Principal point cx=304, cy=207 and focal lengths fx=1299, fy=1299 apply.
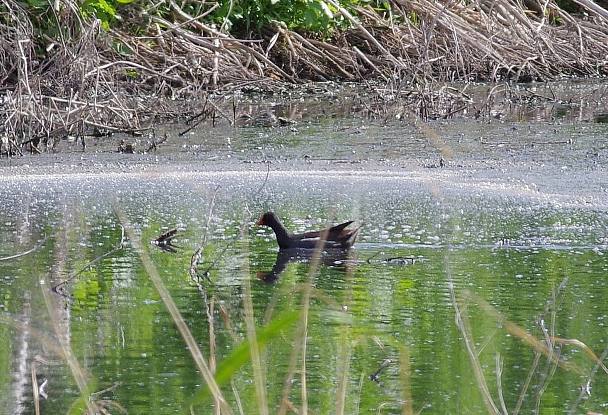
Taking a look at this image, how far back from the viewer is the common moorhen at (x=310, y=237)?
6551mm

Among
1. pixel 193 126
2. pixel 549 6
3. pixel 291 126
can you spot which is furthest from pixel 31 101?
pixel 549 6

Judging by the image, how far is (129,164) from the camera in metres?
9.84

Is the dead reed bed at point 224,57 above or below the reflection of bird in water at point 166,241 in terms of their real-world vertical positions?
above

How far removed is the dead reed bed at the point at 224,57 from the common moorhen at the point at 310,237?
3.91 meters

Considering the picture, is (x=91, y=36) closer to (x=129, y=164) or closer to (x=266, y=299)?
(x=129, y=164)

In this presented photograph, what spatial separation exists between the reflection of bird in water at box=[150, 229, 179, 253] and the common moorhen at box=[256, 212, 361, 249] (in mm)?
522

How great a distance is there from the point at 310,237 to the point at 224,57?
8096 millimetres

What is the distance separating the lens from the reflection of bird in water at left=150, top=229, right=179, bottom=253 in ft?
21.8

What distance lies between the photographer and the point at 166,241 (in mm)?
6742

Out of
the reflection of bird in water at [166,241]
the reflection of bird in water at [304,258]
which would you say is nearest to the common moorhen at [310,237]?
the reflection of bird in water at [304,258]

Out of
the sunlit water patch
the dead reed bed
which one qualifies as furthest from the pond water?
the dead reed bed

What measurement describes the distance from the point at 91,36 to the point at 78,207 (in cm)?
383

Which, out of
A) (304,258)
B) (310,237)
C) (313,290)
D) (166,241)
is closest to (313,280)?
(304,258)

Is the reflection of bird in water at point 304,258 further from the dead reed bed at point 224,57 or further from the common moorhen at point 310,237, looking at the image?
the dead reed bed at point 224,57
